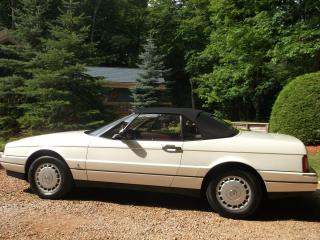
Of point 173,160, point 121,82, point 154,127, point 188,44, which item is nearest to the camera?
point 173,160

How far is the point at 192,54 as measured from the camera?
1548 inches

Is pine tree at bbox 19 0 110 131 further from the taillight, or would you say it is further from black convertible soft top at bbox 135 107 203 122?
the taillight

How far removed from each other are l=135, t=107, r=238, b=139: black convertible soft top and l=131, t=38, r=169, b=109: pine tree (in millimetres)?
21903

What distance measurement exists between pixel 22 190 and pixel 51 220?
1.95 meters

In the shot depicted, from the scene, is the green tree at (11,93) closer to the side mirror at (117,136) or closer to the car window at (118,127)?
the car window at (118,127)

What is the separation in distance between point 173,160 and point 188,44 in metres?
35.7

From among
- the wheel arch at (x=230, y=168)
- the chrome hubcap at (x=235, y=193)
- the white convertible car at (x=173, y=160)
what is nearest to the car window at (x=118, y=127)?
the white convertible car at (x=173, y=160)

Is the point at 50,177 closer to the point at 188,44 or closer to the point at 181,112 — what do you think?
the point at 181,112

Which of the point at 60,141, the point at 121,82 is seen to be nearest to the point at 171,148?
the point at 60,141

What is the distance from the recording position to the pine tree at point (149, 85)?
29.5 meters

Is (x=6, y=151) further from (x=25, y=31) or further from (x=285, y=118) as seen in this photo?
(x=25, y=31)

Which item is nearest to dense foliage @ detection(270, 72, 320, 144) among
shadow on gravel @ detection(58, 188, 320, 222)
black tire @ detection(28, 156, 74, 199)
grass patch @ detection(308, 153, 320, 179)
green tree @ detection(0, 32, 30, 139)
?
grass patch @ detection(308, 153, 320, 179)

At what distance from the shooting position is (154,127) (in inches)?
270

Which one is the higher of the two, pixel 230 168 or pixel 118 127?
pixel 118 127
